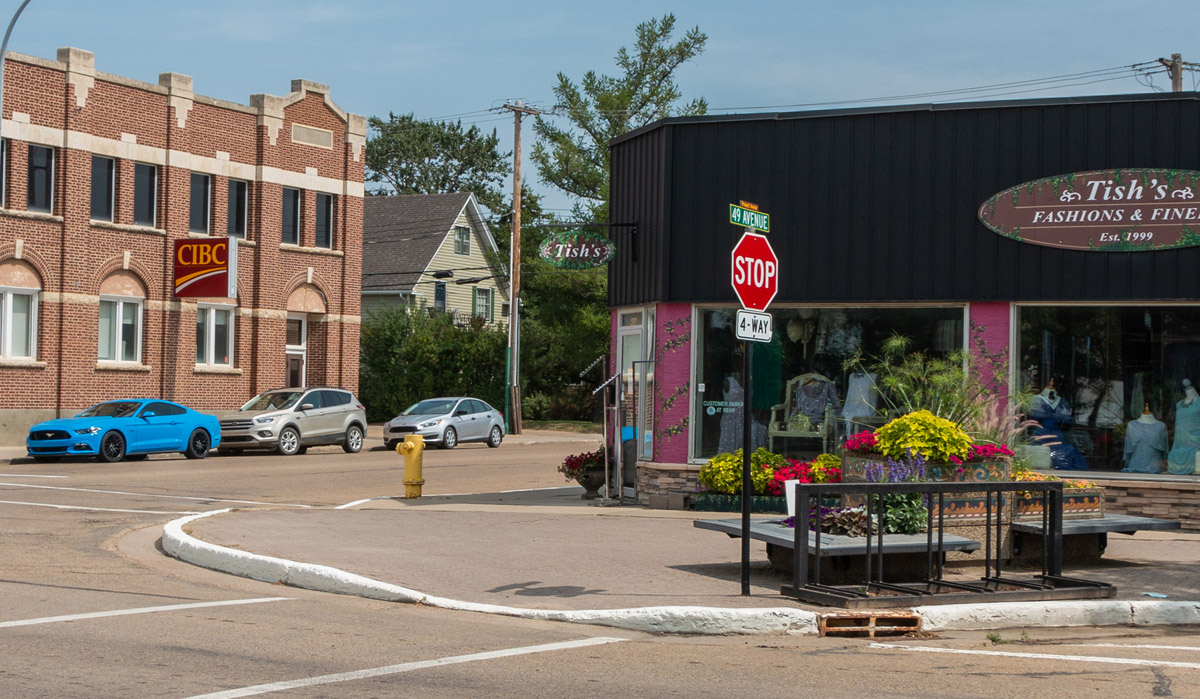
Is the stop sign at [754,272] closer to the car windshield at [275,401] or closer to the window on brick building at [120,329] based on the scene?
the car windshield at [275,401]

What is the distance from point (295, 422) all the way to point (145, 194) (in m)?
8.72

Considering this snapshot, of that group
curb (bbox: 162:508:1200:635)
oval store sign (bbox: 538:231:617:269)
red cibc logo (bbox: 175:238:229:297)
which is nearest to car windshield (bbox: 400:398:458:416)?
red cibc logo (bbox: 175:238:229:297)

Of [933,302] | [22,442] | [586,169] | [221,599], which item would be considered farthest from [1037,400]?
[586,169]

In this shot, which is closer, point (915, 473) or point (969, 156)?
point (915, 473)

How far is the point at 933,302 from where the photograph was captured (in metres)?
16.4

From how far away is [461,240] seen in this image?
192 ft

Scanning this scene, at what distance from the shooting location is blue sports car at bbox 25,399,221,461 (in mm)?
26922

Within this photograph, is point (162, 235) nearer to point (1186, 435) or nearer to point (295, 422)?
point (295, 422)

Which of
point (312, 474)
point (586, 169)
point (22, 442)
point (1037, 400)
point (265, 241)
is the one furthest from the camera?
point (586, 169)

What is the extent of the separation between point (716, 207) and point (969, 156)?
3277 mm

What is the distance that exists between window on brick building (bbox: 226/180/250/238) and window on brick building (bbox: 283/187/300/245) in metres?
1.60

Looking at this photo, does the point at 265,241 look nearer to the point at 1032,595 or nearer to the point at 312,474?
the point at 312,474

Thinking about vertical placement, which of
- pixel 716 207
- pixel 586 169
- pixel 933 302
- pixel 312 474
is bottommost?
pixel 312 474


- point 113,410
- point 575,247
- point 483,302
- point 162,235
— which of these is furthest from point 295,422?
point 483,302
